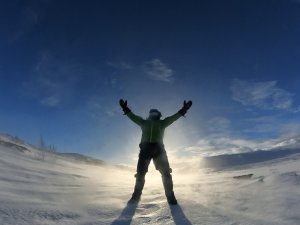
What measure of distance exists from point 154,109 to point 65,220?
3.78 metres

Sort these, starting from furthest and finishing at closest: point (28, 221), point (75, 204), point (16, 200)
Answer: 1. point (75, 204)
2. point (16, 200)
3. point (28, 221)

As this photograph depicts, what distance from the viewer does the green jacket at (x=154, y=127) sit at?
8750mm

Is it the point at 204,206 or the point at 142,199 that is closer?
the point at 204,206

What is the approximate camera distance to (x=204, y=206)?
774 cm

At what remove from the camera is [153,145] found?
8695 millimetres

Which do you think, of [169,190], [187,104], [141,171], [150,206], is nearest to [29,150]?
[141,171]

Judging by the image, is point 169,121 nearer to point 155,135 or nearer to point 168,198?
point 155,135

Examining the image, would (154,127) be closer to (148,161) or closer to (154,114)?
(154,114)

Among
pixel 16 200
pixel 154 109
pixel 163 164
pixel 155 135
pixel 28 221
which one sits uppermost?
pixel 154 109

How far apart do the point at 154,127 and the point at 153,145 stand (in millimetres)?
424

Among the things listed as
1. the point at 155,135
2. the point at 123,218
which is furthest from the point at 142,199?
the point at 123,218

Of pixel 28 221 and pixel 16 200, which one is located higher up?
pixel 16 200

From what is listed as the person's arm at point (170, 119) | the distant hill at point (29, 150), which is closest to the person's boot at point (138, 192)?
the person's arm at point (170, 119)

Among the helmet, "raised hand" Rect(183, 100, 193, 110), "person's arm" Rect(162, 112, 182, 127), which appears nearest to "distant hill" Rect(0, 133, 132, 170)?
the helmet
